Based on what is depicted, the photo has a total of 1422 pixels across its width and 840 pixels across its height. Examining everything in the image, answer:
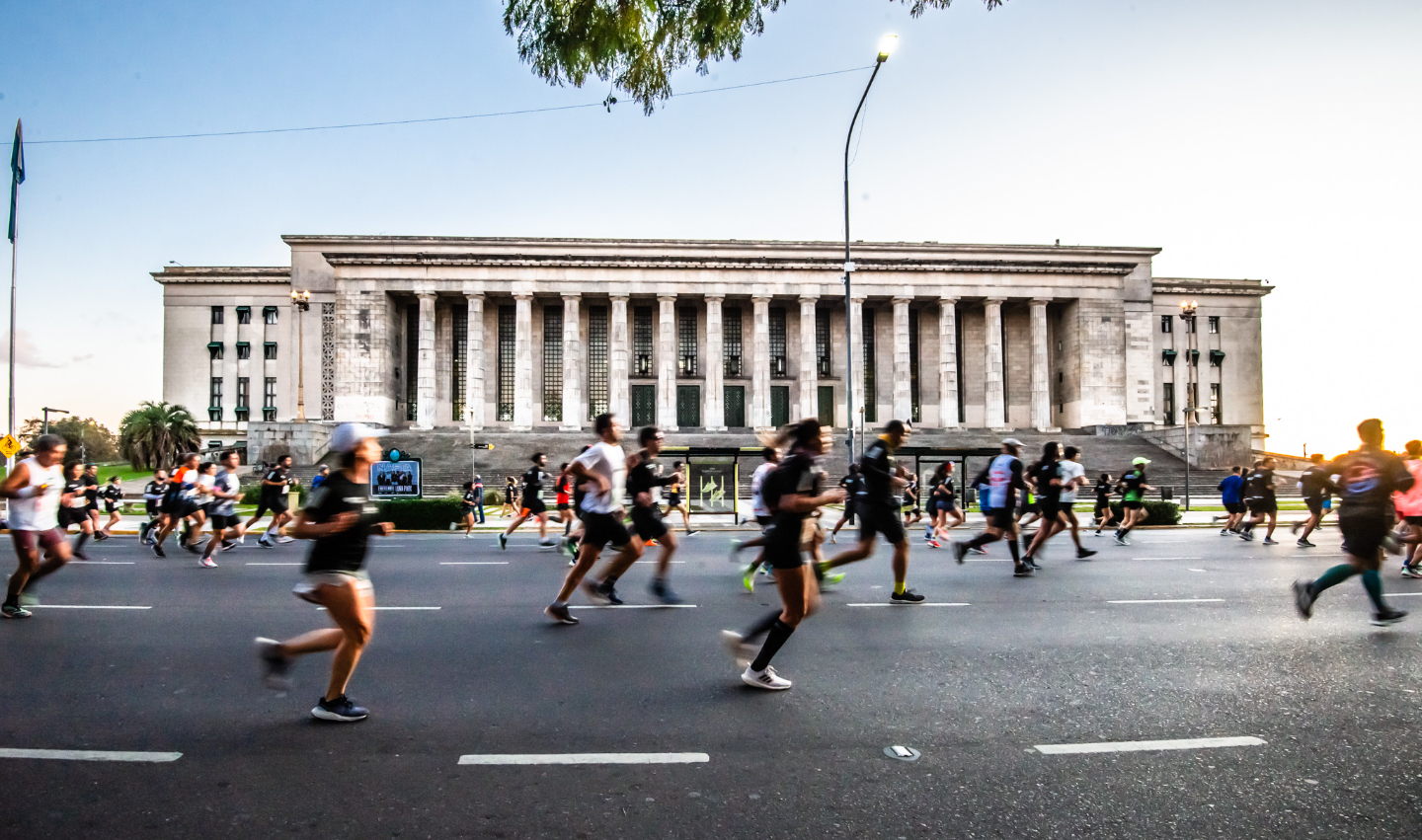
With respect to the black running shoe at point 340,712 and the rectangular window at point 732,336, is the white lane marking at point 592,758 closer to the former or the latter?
the black running shoe at point 340,712

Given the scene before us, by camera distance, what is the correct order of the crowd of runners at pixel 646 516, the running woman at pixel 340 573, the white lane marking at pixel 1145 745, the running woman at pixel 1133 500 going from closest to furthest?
1. the white lane marking at pixel 1145 745
2. the running woman at pixel 340 573
3. the crowd of runners at pixel 646 516
4. the running woman at pixel 1133 500

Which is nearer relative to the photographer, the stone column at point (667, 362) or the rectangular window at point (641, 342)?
the stone column at point (667, 362)

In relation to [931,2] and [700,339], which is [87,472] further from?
[700,339]

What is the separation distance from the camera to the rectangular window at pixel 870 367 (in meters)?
52.3

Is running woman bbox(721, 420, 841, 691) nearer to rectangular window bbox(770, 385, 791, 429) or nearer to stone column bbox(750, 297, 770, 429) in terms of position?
stone column bbox(750, 297, 770, 429)

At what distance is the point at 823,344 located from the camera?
174ft

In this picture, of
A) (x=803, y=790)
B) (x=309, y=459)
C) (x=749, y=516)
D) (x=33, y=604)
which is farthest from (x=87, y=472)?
(x=309, y=459)

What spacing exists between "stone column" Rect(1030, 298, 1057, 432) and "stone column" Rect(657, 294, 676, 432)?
22.7 metres

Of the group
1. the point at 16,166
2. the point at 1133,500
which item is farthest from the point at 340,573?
the point at 16,166

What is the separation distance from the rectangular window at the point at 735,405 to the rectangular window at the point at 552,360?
1082 cm

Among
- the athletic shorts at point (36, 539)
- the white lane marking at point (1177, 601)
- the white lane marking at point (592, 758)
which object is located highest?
the athletic shorts at point (36, 539)

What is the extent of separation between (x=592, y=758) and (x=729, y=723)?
904 millimetres

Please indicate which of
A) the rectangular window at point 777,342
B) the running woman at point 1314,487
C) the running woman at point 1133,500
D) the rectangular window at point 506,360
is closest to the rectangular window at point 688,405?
the rectangular window at point 777,342

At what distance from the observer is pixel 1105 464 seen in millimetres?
38844
